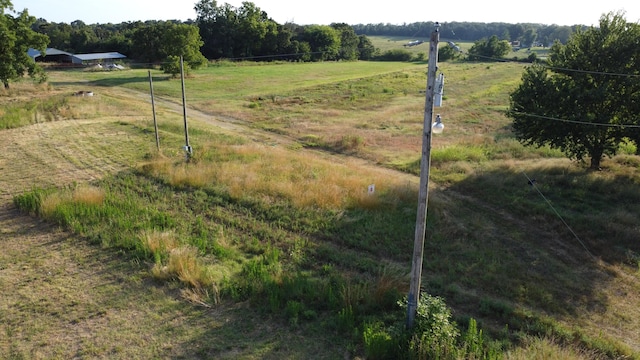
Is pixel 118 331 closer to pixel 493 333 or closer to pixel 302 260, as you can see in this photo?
pixel 302 260

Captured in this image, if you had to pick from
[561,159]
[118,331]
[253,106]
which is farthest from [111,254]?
[253,106]

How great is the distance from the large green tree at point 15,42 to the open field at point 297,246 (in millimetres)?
11702

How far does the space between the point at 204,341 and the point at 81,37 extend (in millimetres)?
91651

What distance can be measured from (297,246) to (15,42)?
34.8m

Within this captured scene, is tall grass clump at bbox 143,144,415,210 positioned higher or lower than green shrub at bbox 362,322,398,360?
higher

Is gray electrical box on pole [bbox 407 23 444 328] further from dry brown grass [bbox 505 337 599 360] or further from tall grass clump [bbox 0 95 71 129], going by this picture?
tall grass clump [bbox 0 95 71 129]

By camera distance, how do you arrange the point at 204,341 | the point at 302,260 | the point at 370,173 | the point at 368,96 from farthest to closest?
the point at 368,96
the point at 370,173
the point at 302,260
the point at 204,341

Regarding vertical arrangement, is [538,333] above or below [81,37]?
below

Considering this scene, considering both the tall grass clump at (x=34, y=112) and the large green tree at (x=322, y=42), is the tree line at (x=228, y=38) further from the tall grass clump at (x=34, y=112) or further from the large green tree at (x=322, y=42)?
the tall grass clump at (x=34, y=112)

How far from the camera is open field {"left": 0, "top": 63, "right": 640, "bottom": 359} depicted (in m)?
9.27

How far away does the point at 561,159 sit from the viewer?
22594 millimetres

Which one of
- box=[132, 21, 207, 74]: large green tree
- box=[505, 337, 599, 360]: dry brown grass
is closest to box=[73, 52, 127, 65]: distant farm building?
box=[132, 21, 207, 74]: large green tree

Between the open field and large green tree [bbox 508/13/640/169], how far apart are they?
177 cm

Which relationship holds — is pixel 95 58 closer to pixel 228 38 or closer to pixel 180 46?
pixel 228 38
